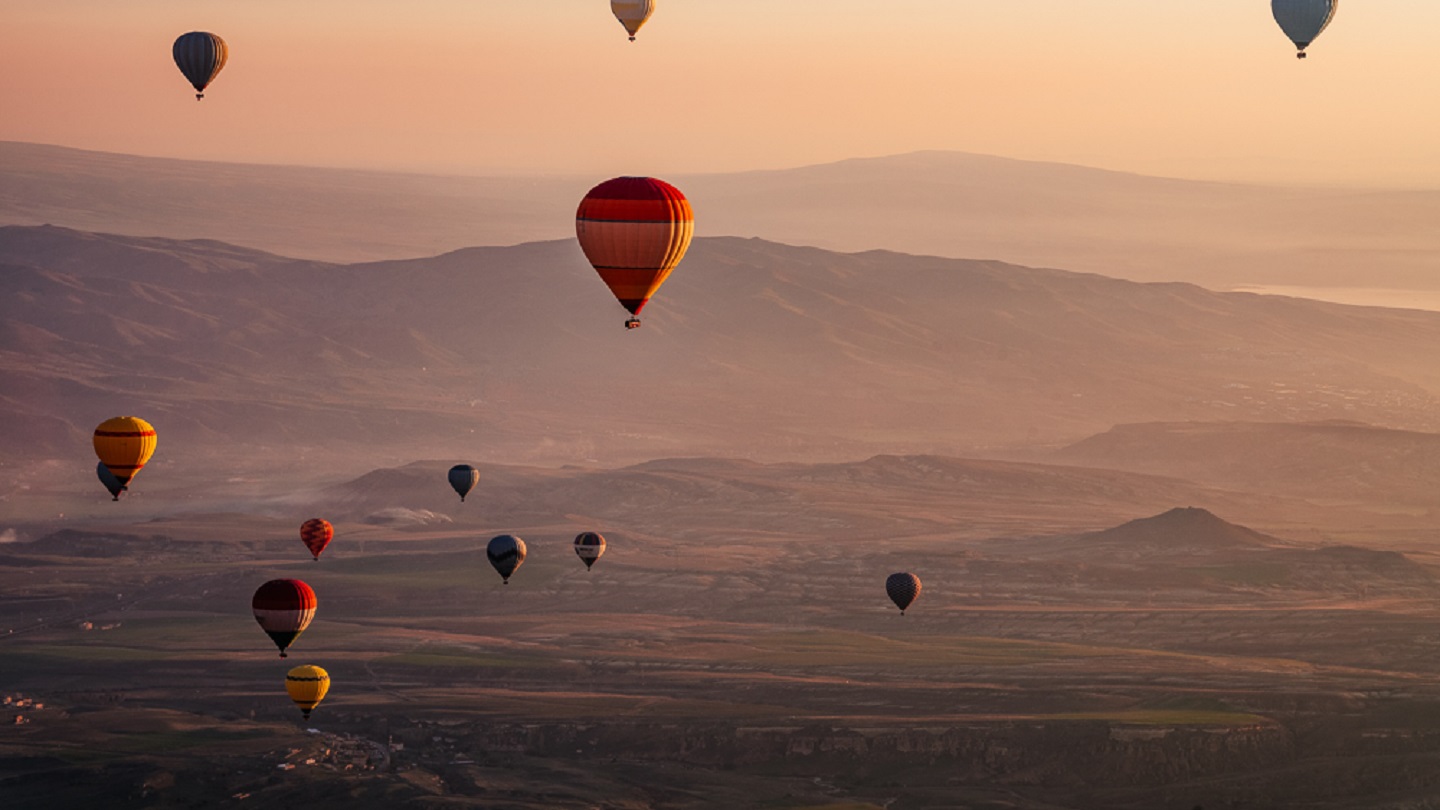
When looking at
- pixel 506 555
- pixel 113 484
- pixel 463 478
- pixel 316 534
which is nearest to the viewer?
pixel 113 484

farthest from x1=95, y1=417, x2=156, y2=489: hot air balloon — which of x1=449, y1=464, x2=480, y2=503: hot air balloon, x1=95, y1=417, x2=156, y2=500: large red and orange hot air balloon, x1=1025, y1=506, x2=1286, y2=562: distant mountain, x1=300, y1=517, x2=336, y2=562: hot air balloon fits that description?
x1=1025, y1=506, x2=1286, y2=562: distant mountain

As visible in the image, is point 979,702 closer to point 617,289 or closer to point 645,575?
point 617,289

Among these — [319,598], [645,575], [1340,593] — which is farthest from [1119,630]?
[319,598]

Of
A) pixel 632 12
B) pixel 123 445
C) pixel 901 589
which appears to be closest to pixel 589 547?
pixel 901 589

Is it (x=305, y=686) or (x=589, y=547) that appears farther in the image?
(x=589, y=547)

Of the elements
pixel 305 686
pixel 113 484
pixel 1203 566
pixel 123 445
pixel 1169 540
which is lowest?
pixel 305 686

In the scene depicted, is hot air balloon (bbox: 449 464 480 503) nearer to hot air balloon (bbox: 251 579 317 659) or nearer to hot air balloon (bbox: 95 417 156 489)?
hot air balloon (bbox: 95 417 156 489)

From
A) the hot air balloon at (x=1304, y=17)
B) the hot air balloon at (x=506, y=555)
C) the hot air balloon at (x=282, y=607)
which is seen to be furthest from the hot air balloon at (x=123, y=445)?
the hot air balloon at (x=1304, y=17)

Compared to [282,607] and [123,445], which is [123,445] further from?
[282,607]
